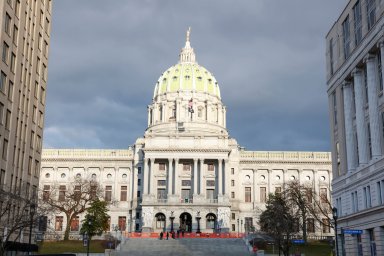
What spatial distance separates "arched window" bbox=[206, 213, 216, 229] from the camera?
117 m

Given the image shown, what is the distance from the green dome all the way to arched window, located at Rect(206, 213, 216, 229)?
45661 mm

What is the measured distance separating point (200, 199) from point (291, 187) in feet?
104

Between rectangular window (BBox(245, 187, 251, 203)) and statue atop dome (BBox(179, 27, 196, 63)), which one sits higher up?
statue atop dome (BBox(179, 27, 196, 63))

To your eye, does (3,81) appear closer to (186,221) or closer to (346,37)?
(346,37)

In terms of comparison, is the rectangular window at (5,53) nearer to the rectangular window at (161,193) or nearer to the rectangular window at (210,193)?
the rectangular window at (161,193)

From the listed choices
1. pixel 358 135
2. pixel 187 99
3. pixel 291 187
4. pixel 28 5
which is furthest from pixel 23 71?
pixel 187 99

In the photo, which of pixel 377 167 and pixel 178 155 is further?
pixel 178 155

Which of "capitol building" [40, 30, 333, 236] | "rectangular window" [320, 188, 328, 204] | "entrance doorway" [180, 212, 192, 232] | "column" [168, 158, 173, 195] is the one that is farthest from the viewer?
"column" [168, 158, 173, 195]

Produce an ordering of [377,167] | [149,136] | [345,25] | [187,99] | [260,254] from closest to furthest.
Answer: [377,167] → [345,25] → [260,254] → [149,136] → [187,99]

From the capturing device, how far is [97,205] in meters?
86.6

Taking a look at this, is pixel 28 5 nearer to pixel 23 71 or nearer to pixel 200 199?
pixel 23 71

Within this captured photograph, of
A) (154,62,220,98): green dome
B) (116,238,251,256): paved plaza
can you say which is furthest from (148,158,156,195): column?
(154,62,220,98): green dome

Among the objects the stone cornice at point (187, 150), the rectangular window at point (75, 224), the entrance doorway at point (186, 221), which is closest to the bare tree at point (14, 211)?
the entrance doorway at point (186, 221)

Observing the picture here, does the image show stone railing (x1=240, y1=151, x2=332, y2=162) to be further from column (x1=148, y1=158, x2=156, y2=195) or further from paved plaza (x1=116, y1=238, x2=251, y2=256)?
paved plaza (x1=116, y1=238, x2=251, y2=256)
